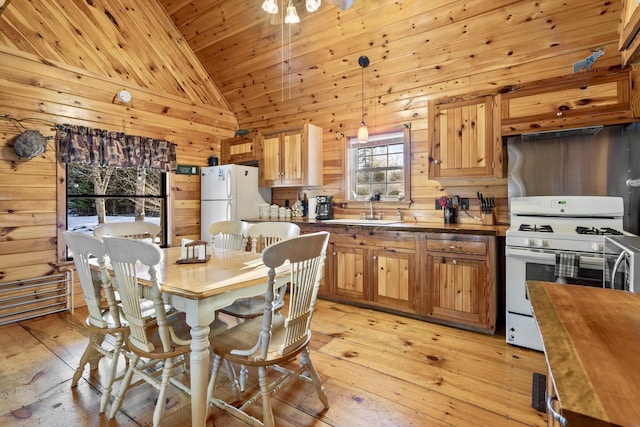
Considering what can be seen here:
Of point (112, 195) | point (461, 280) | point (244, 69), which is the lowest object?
point (461, 280)

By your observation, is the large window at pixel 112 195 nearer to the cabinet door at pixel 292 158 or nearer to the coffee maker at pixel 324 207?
the cabinet door at pixel 292 158

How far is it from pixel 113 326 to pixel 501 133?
3201 mm

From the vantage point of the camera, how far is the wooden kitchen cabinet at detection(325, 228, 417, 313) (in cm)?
307

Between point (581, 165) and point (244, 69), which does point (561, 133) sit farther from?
point (244, 69)

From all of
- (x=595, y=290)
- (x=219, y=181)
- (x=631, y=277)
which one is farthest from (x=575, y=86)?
(x=219, y=181)

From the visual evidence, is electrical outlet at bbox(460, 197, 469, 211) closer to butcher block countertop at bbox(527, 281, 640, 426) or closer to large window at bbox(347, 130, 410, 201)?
large window at bbox(347, 130, 410, 201)

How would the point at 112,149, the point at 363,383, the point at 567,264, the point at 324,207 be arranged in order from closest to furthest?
the point at 363,383
the point at 567,264
the point at 112,149
the point at 324,207

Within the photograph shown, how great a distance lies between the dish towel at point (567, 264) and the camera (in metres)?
2.24

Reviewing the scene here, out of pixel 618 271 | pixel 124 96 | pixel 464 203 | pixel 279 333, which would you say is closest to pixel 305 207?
pixel 464 203

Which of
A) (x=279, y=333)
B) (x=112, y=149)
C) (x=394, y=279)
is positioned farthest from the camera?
(x=112, y=149)

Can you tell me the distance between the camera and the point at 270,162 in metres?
4.42

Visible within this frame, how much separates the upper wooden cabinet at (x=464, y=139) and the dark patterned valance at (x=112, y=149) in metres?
3.32

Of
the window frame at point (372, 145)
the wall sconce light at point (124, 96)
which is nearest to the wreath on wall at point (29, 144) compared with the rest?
the wall sconce light at point (124, 96)

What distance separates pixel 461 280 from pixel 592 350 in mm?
2175
